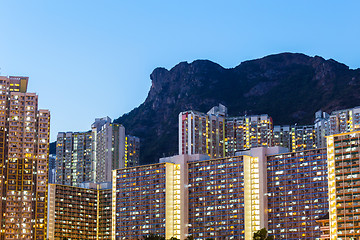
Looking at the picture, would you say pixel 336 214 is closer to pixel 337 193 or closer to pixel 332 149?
pixel 337 193

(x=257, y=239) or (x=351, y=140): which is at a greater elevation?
(x=351, y=140)

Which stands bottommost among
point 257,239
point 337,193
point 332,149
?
point 257,239

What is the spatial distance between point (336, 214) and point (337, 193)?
593cm

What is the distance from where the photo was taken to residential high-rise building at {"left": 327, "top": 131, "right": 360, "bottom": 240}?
602ft

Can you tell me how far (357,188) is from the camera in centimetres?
18425

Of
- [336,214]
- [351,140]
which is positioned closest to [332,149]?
[351,140]

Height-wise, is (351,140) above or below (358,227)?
above

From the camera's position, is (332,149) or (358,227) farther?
(332,149)

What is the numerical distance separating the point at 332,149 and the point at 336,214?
19209mm

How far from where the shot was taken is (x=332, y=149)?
192750 mm

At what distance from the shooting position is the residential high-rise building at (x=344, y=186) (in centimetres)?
18338

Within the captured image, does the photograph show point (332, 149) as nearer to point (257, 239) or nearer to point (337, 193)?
point (337, 193)

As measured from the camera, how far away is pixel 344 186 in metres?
187

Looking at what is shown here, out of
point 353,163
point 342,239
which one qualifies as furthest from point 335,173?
point 342,239
